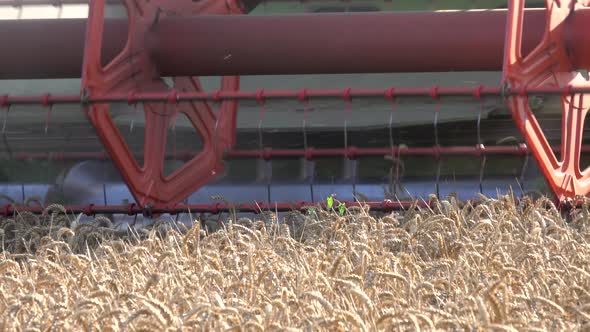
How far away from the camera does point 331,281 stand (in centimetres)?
443

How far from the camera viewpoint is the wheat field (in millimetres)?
3393

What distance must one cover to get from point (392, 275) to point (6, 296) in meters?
1.44

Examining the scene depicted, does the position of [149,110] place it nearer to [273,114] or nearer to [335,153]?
[335,153]

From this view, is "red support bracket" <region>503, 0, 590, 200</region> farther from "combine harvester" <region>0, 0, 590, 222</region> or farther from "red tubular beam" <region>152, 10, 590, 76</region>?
"red tubular beam" <region>152, 10, 590, 76</region>

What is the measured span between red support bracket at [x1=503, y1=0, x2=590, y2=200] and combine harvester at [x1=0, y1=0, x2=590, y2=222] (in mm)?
18

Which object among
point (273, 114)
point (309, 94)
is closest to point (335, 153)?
point (273, 114)

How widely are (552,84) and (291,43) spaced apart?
180 centimetres

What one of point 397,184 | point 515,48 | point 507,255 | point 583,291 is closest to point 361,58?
point 397,184

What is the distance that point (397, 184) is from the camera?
26.0 ft

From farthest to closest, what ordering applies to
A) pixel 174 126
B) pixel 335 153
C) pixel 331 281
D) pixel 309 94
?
pixel 335 153
pixel 174 126
pixel 309 94
pixel 331 281

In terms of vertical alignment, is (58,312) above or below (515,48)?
below

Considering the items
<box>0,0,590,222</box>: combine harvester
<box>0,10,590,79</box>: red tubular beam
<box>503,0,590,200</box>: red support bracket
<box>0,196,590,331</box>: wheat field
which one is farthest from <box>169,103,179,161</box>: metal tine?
<box>503,0,590,200</box>: red support bracket

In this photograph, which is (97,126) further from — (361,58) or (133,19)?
(361,58)

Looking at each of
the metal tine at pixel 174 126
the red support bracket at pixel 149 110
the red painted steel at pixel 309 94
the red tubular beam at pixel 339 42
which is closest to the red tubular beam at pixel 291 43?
the red tubular beam at pixel 339 42
